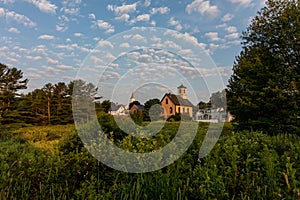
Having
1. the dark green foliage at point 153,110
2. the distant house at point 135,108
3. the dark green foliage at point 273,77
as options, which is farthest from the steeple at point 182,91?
the dark green foliage at point 273,77

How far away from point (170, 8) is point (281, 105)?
7.35 meters

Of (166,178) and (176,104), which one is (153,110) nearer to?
(176,104)

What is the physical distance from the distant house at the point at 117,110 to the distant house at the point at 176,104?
0.72m

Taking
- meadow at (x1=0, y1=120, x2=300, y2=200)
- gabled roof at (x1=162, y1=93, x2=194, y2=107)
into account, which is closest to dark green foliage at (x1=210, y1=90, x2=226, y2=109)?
gabled roof at (x1=162, y1=93, x2=194, y2=107)

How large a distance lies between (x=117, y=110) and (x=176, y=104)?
0.90 metres

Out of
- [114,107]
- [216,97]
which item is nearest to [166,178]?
[114,107]

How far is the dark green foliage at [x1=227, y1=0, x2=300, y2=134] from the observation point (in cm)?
1048

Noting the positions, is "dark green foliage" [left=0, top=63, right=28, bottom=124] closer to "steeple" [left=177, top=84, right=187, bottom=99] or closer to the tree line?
the tree line

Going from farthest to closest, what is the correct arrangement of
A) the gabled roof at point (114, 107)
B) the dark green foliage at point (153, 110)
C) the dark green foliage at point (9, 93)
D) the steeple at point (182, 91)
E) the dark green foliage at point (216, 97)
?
the dark green foliage at point (9, 93) → the dark green foliage at point (216, 97) → the dark green foliage at point (153, 110) → the steeple at point (182, 91) → the gabled roof at point (114, 107)

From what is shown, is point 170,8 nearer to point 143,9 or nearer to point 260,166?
point 143,9

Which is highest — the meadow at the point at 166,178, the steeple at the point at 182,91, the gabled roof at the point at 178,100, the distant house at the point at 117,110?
the steeple at the point at 182,91

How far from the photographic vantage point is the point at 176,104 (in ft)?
12.3

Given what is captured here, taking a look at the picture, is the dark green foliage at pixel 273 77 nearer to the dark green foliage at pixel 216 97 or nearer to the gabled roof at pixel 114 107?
the dark green foliage at pixel 216 97

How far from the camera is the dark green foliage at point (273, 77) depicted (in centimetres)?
1048
